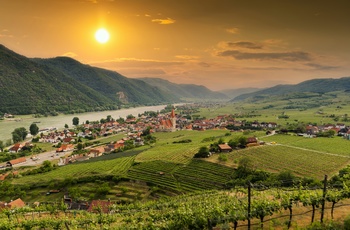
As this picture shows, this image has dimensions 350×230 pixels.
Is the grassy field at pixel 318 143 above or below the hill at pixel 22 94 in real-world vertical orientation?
below

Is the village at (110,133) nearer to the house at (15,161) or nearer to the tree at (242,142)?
the house at (15,161)

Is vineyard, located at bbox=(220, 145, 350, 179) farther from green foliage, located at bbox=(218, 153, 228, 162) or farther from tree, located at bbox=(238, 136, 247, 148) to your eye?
tree, located at bbox=(238, 136, 247, 148)

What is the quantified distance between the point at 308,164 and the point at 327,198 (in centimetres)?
3787

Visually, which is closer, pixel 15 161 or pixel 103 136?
pixel 15 161

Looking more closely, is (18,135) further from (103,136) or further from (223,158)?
(223,158)

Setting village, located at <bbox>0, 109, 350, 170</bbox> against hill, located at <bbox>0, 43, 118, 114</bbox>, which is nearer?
village, located at <bbox>0, 109, 350, 170</bbox>

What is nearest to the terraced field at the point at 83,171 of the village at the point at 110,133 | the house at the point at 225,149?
the village at the point at 110,133

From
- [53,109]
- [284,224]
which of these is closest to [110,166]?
[284,224]

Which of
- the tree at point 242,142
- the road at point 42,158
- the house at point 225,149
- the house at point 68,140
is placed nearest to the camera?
the house at point 225,149

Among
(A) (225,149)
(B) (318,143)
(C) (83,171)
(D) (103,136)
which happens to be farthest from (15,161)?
(B) (318,143)

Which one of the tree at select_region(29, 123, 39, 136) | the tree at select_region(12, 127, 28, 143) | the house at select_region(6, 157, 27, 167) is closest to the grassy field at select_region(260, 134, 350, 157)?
the house at select_region(6, 157, 27, 167)

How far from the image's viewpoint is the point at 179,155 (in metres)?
62.7

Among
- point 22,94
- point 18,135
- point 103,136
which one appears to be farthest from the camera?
point 22,94

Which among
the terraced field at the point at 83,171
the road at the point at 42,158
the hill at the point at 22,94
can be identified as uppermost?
the hill at the point at 22,94
